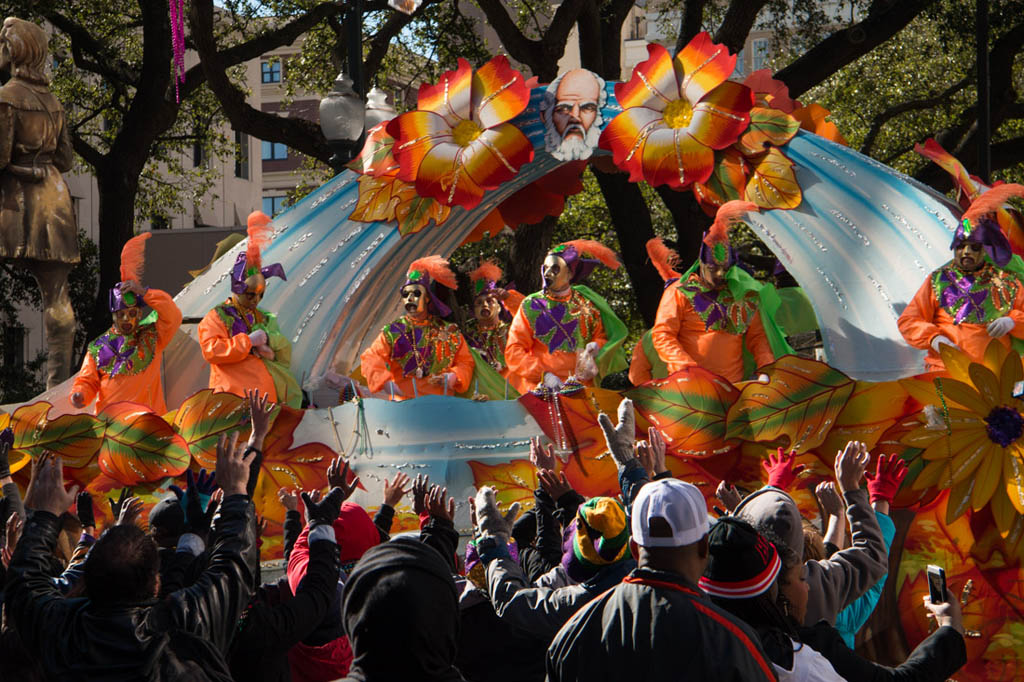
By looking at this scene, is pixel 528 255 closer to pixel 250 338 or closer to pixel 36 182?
pixel 250 338

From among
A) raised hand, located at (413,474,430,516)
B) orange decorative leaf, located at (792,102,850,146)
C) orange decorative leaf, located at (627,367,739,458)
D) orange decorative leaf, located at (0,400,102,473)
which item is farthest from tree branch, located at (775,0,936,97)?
raised hand, located at (413,474,430,516)

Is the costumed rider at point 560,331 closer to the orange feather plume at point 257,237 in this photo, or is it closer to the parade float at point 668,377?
the parade float at point 668,377

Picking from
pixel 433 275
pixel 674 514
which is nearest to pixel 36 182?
pixel 433 275

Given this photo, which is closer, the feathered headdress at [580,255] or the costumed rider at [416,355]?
the feathered headdress at [580,255]

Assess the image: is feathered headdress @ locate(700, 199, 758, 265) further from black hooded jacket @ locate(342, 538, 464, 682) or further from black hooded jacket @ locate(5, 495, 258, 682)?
black hooded jacket @ locate(342, 538, 464, 682)

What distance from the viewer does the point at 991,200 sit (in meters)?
6.72

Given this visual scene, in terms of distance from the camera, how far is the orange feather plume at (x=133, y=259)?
7.92m

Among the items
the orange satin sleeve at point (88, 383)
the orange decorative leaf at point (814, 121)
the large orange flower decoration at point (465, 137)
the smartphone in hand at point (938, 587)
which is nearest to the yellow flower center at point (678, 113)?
the orange decorative leaf at point (814, 121)

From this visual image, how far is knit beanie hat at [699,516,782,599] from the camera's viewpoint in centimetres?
256

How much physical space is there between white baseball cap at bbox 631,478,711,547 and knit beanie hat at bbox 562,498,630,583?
0.60 meters

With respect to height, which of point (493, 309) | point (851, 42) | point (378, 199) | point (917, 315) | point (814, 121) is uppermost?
point (851, 42)

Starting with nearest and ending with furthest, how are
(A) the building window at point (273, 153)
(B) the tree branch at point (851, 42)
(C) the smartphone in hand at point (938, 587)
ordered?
(C) the smartphone in hand at point (938, 587)
(B) the tree branch at point (851, 42)
(A) the building window at point (273, 153)

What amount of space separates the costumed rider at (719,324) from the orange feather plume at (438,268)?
1.41m

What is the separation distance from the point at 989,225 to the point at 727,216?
1475 millimetres
